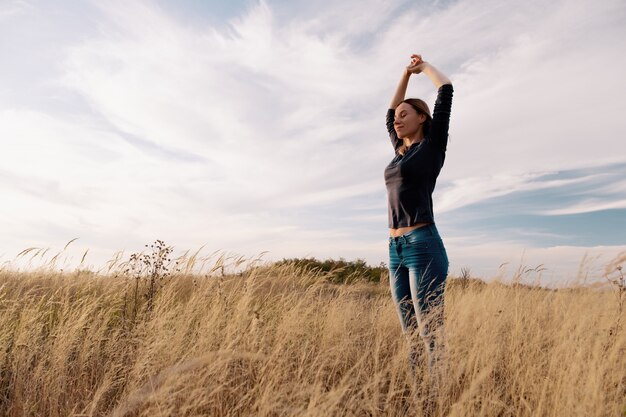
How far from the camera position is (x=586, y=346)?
4250 millimetres

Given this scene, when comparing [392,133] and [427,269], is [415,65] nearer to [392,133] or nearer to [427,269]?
[392,133]

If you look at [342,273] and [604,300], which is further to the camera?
[342,273]

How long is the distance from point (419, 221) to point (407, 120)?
0.90 metres

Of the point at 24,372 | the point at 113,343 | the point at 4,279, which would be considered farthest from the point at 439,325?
the point at 4,279

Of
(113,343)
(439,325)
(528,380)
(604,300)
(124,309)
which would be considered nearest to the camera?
(439,325)

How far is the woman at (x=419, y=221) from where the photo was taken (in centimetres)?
324

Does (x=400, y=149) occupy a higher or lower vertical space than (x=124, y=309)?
higher

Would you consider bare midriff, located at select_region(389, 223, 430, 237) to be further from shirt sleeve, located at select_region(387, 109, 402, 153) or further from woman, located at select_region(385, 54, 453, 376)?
shirt sleeve, located at select_region(387, 109, 402, 153)

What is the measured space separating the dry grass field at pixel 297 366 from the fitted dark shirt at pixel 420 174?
3.77ft

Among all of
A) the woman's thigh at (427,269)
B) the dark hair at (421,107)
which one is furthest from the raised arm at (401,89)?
the woman's thigh at (427,269)

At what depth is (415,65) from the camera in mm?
4184

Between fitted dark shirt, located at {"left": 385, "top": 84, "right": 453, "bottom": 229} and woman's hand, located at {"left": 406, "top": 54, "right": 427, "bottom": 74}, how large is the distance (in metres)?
0.65

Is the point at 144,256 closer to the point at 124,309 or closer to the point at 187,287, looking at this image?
the point at 124,309

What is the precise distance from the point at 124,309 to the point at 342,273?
9.79 metres
